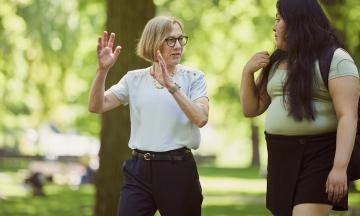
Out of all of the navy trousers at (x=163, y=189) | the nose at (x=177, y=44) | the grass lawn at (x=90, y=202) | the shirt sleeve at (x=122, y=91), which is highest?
the nose at (x=177, y=44)

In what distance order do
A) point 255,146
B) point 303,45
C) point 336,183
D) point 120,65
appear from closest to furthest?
point 336,183 → point 303,45 → point 120,65 → point 255,146

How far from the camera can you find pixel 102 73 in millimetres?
6031

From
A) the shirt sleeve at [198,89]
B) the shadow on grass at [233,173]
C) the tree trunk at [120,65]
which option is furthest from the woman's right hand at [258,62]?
the shadow on grass at [233,173]

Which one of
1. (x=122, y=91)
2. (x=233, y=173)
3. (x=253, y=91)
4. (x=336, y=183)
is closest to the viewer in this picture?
(x=336, y=183)

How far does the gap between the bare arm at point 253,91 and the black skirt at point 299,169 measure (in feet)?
0.96

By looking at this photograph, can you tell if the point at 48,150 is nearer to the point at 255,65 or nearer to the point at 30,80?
the point at 30,80

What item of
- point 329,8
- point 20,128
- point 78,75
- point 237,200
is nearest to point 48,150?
point 20,128

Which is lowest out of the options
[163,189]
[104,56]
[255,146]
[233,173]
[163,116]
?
[255,146]

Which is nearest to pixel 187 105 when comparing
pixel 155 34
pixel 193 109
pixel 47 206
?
pixel 193 109

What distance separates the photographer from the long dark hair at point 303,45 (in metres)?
5.50

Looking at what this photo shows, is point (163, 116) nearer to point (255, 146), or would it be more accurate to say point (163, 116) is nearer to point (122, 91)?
point (122, 91)

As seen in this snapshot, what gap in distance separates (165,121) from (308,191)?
104cm

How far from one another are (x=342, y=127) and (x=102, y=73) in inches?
62.8

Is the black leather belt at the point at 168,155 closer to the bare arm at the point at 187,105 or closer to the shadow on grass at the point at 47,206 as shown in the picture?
the bare arm at the point at 187,105
